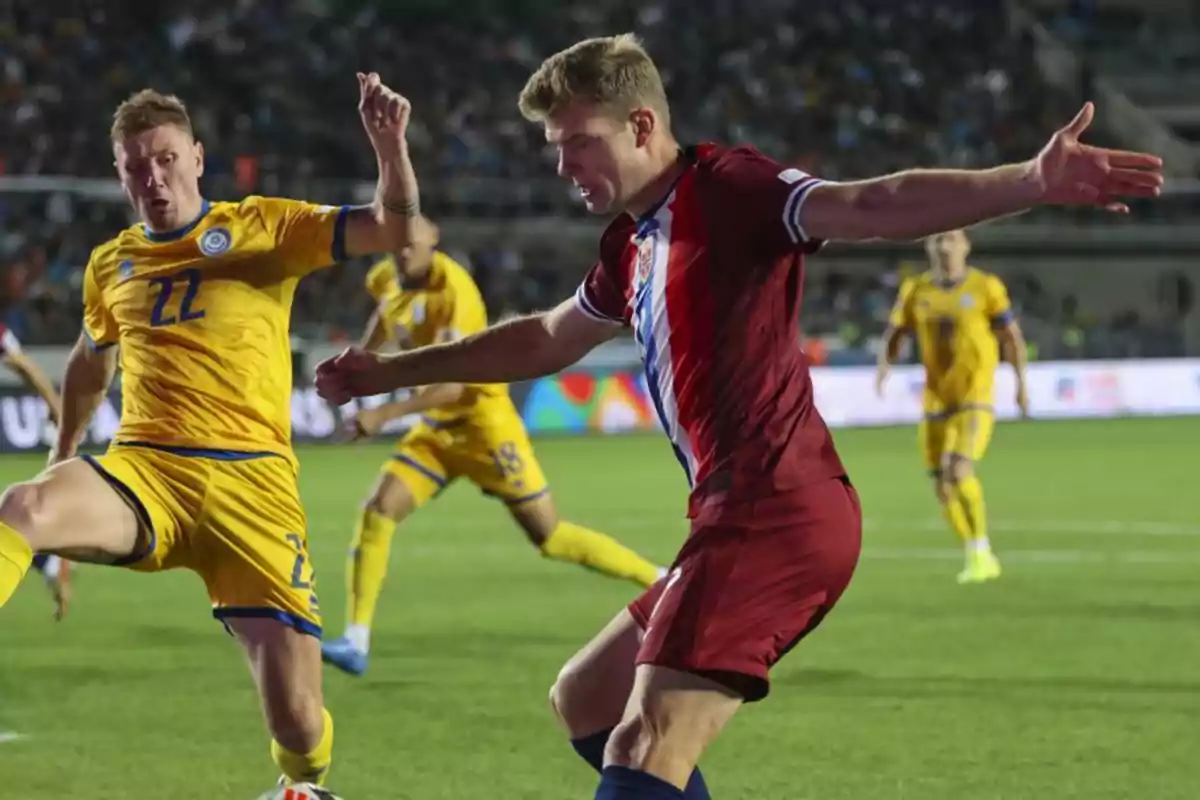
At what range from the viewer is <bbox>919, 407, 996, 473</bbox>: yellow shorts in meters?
13.0

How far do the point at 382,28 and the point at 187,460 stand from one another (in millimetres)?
34768

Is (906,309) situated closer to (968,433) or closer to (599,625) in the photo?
(968,433)

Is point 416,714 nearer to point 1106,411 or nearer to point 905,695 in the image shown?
point 905,695

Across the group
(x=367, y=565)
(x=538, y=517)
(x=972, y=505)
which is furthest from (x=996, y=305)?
(x=367, y=565)

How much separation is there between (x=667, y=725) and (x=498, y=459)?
5899mm

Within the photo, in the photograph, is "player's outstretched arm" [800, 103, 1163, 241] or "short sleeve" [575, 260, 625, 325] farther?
"short sleeve" [575, 260, 625, 325]

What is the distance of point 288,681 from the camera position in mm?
5758

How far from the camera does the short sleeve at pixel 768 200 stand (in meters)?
4.07

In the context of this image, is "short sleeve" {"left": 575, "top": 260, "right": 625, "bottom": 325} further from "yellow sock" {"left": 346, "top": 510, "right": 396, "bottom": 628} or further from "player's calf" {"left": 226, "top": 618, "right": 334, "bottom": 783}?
"yellow sock" {"left": 346, "top": 510, "right": 396, "bottom": 628}

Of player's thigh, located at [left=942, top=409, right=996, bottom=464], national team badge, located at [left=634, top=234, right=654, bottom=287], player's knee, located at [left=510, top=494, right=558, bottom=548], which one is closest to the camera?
national team badge, located at [left=634, top=234, right=654, bottom=287]

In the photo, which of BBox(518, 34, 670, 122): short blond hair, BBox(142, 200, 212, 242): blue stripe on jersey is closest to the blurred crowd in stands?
BBox(142, 200, 212, 242): blue stripe on jersey

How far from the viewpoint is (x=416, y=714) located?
8.10 meters

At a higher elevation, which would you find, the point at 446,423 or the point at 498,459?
the point at 446,423

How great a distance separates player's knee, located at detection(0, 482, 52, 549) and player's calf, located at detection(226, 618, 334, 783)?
0.69m
